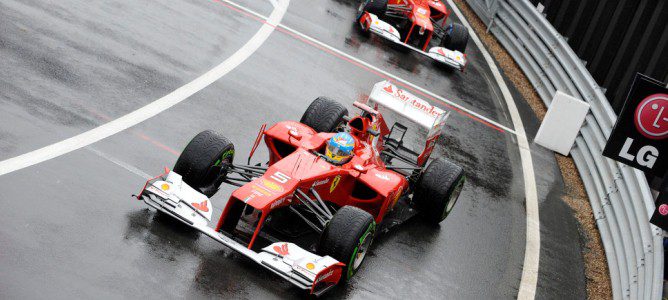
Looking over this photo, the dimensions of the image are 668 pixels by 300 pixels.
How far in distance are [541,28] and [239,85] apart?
363 inches

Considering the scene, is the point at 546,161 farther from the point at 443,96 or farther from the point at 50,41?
the point at 50,41

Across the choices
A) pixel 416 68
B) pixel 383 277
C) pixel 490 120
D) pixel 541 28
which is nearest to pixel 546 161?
pixel 490 120

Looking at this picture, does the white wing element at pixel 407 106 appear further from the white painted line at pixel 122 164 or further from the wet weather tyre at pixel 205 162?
the white painted line at pixel 122 164

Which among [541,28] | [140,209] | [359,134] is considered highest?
[541,28]

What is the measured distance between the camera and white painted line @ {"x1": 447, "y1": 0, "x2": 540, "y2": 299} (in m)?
12.9

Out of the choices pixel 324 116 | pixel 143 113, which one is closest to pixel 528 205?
pixel 324 116

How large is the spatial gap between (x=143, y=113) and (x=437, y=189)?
428 centimetres

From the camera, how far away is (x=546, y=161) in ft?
59.5

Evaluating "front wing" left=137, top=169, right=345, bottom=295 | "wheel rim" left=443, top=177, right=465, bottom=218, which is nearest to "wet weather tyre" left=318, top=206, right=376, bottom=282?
"front wing" left=137, top=169, right=345, bottom=295

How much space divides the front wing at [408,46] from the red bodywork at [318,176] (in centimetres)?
802

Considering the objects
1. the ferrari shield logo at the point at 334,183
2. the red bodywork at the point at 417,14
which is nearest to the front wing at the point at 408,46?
the red bodywork at the point at 417,14

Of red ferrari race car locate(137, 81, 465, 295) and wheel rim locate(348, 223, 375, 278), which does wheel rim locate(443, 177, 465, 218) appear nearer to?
red ferrari race car locate(137, 81, 465, 295)

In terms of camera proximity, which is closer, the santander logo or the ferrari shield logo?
the ferrari shield logo

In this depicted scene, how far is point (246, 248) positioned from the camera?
33.7 feet
